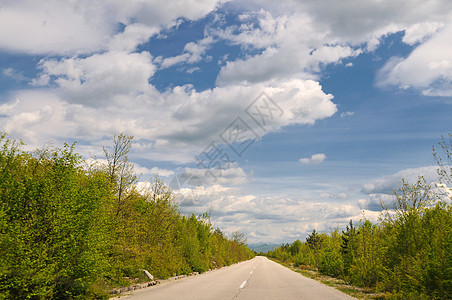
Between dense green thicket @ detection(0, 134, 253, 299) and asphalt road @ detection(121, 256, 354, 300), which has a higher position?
dense green thicket @ detection(0, 134, 253, 299)

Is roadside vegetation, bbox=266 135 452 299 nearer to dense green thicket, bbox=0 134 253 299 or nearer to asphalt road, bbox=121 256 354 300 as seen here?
asphalt road, bbox=121 256 354 300

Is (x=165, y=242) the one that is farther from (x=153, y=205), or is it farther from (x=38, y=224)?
(x=38, y=224)

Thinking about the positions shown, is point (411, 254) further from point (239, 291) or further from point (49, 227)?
point (49, 227)

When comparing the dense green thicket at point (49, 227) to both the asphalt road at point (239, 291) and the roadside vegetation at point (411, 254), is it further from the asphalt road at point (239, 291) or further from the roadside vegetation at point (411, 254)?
the roadside vegetation at point (411, 254)

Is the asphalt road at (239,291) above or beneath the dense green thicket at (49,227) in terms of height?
beneath

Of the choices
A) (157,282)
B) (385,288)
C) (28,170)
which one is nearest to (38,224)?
(28,170)

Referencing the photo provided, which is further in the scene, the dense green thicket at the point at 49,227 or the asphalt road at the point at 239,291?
the asphalt road at the point at 239,291

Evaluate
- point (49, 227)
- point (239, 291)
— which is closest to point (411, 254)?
point (239, 291)

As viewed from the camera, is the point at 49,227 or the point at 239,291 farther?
the point at 239,291

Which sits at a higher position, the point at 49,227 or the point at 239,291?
the point at 49,227

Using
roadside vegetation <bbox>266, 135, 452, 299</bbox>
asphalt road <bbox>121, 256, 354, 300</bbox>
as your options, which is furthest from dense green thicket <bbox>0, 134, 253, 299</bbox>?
roadside vegetation <bbox>266, 135, 452, 299</bbox>

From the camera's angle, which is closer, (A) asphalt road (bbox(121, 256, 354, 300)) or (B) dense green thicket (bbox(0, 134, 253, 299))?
(B) dense green thicket (bbox(0, 134, 253, 299))

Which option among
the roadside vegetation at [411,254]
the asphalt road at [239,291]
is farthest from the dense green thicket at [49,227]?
the roadside vegetation at [411,254]

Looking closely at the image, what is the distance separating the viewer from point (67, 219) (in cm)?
1073
